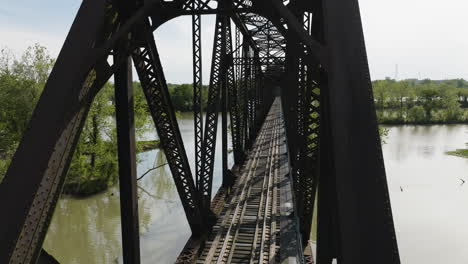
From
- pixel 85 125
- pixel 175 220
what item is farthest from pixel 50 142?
pixel 85 125

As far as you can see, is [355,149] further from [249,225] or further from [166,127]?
[249,225]

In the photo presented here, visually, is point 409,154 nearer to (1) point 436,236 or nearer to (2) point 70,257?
(1) point 436,236

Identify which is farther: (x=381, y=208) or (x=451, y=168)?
(x=451, y=168)

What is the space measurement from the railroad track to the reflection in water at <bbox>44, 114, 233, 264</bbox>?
16.2 ft

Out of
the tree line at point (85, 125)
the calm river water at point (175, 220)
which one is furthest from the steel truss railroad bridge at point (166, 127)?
the calm river water at point (175, 220)

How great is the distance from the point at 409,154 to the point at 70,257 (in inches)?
1456

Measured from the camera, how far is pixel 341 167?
2062mm

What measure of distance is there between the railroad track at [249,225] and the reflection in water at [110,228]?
194 inches

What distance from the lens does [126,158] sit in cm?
354

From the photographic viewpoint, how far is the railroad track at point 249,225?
7492mm

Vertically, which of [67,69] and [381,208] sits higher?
[67,69]

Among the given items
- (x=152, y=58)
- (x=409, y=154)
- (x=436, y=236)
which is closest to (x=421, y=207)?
(x=436, y=236)

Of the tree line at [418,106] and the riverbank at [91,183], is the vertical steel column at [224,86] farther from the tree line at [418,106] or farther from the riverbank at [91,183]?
the tree line at [418,106]

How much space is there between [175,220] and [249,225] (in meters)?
10.3
